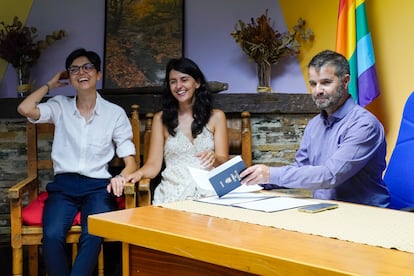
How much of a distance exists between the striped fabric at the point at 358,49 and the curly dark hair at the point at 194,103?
2.59 ft

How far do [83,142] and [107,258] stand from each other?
0.92m

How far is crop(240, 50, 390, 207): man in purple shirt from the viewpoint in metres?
1.72

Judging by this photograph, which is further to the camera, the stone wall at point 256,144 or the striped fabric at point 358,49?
the stone wall at point 256,144

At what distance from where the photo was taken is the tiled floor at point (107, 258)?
298 cm

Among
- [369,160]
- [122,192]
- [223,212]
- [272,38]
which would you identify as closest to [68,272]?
[122,192]

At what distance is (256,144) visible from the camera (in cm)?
305

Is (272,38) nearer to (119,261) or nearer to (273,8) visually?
(273,8)

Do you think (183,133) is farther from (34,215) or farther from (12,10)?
(12,10)

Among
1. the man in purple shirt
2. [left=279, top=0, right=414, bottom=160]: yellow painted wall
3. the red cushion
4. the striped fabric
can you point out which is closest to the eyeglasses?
the red cushion

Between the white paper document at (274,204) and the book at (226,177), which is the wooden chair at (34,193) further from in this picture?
the white paper document at (274,204)

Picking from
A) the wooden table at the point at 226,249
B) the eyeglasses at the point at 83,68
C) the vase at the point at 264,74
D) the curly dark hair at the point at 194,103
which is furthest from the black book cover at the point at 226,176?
the vase at the point at 264,74

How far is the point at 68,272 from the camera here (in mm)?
2242

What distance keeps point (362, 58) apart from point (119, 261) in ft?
6.17

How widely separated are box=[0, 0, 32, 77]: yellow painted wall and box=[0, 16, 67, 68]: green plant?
0.16 feet
